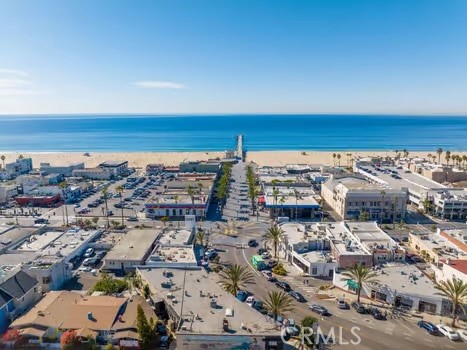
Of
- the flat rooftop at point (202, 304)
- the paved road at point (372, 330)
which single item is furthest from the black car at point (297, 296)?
the flat rooftop at point (202, 304)

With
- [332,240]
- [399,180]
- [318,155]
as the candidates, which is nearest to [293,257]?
[332,240]

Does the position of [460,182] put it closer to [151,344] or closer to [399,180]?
[399,180]

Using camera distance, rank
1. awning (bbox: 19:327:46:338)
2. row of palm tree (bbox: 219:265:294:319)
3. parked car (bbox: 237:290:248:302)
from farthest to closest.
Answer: parked car (bbox: 237:290:248:302)
row of palm tree (bbox: 219:265:294:319)
awning (bbox: 19:327:46:338)

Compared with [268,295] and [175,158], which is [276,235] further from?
[175,158]

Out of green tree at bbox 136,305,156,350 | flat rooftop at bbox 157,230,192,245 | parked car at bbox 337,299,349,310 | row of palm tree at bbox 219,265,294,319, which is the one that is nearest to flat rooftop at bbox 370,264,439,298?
parked car at bbox 337,299,349,310

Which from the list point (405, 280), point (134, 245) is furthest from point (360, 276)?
point (134, 245)

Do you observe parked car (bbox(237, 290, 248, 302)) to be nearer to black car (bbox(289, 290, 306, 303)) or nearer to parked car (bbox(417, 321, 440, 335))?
black car (bbox(289, 290, 306, 303))

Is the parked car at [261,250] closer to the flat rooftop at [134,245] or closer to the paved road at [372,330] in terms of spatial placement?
the paved road at [372,330]

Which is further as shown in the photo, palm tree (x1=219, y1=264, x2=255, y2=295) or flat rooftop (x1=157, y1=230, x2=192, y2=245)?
flat rooftop (x1=157, y1=230, x2=192, y2=245)
